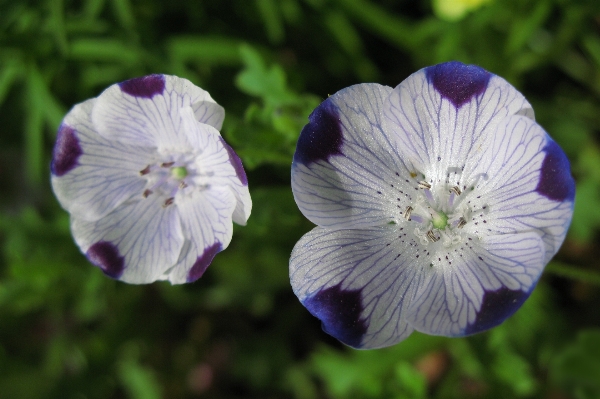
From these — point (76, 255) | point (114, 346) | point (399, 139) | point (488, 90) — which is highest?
point (488, 90)

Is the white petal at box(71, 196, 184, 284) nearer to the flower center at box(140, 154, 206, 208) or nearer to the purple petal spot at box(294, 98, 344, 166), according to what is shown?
the flower center at box(140, 154, 206, 208)

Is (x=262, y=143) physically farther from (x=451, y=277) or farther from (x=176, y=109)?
(x=451, y=277)

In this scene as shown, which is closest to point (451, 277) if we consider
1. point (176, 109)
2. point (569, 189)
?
point (569, 189)

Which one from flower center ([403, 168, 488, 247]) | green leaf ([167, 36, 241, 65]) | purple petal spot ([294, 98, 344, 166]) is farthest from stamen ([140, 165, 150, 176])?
green leaf ([167, 36, 241, 65])

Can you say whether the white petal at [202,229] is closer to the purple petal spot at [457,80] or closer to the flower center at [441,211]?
the flower center at [441,211]

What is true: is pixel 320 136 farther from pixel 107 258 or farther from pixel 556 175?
pixel 107 258

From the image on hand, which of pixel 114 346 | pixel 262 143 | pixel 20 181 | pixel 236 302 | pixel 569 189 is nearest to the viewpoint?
pixel 569 189

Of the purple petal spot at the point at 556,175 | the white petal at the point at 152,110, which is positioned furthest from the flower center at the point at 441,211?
the white petal at the point at 152,110
